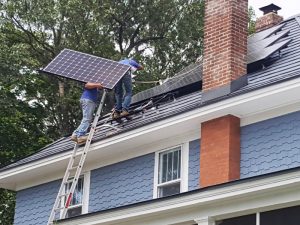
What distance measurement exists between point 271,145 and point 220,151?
1.02 meters

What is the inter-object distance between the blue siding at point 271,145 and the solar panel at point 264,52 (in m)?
2.04

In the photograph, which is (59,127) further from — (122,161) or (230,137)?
(230,137)

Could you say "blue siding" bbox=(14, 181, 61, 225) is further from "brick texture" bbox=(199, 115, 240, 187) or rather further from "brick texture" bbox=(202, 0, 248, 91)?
"brick texture" bbox=(202, 0, 248, 91)

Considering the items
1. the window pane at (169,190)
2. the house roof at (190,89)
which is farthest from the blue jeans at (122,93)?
the window pane at (169,190)

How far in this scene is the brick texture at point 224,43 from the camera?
49.5ft

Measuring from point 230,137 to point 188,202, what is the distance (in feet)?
5.88

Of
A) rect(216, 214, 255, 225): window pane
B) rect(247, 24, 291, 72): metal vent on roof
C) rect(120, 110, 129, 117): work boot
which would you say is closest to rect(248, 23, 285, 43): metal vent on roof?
rect(247, 24, 291, 72): metal vent on roof

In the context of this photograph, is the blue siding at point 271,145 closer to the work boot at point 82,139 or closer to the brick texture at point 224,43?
the brick texture at point 224,43

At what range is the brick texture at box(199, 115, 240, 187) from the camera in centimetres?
1391

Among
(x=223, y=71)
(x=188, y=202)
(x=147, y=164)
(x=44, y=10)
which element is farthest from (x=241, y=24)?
(x=44, y=10)

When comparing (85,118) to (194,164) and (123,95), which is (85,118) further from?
(194,164)

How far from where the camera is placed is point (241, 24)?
614 inches

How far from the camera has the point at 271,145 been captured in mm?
13617

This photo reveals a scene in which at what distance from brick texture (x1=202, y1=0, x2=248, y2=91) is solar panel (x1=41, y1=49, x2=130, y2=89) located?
6.98 ft
